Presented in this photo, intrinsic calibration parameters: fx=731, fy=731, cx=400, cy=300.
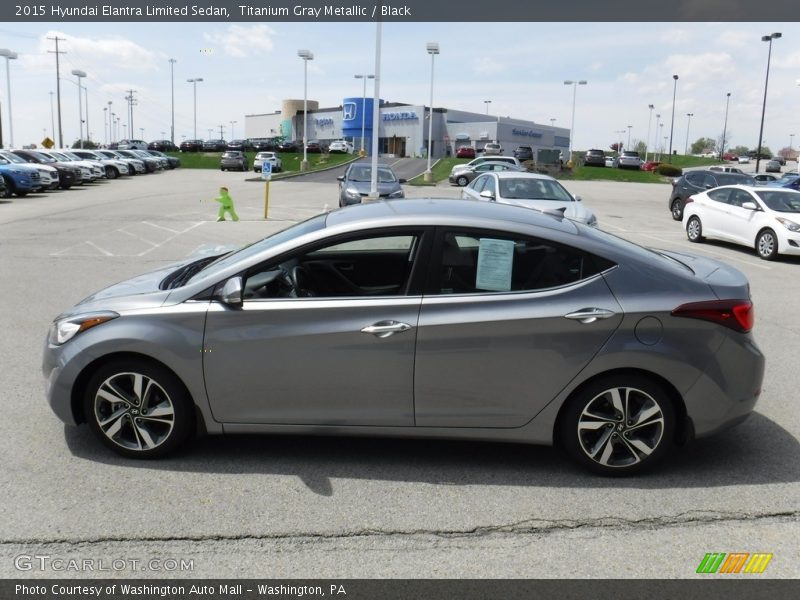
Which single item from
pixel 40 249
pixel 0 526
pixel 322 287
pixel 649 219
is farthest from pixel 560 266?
pixel 649 219

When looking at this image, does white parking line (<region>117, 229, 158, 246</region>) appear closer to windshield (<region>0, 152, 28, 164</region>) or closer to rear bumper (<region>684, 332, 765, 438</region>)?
rear bumper (<region>684, 332, 765, 438</region>)

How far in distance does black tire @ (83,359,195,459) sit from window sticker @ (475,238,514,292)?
189 cm

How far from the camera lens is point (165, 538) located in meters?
3.57

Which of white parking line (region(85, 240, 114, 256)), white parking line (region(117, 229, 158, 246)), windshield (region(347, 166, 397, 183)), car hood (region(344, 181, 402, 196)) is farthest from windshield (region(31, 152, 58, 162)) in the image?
white parking line (region(85, 240, 114, 256))

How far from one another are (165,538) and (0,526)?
33.5 inches

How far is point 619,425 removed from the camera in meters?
4.23

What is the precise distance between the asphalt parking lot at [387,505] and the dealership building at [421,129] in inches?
3414

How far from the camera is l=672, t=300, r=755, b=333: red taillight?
4.19 meters

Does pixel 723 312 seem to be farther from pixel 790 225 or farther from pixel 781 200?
pixel 781 200

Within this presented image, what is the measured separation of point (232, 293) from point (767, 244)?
1361 cm

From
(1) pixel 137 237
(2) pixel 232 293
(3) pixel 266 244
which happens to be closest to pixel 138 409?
(2) pixel 232 293

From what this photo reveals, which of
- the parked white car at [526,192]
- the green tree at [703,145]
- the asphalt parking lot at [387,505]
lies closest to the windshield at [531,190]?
the parked white car at [526,192]
